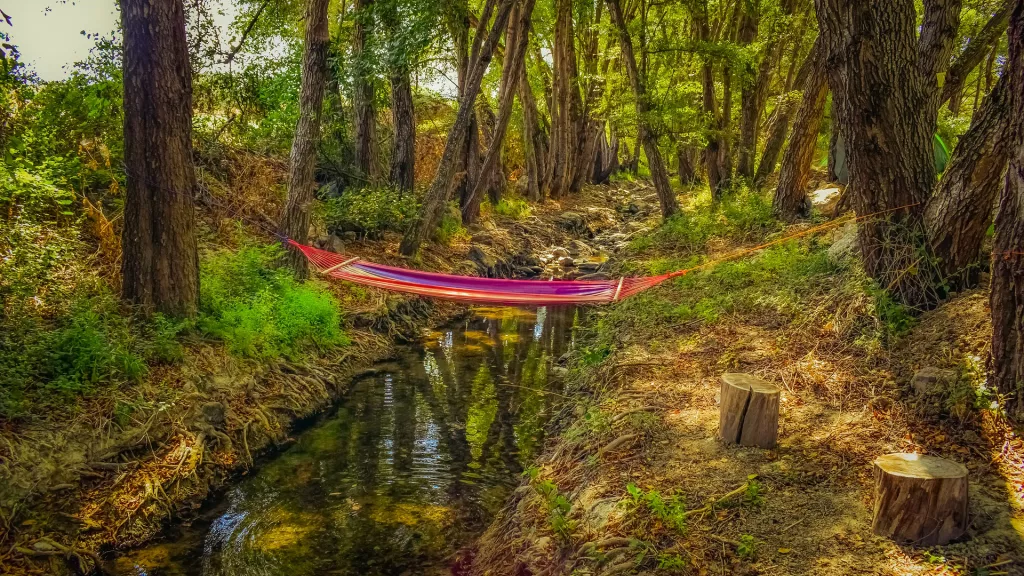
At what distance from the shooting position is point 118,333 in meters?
3.47

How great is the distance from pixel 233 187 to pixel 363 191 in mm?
1485

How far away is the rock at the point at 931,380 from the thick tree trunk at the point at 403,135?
621 centimetres

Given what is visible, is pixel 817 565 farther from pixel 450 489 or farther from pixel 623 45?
pixel 623 45

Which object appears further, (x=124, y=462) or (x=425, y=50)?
(x=425, y=50)

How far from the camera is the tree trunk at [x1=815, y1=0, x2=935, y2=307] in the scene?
10.4 ft

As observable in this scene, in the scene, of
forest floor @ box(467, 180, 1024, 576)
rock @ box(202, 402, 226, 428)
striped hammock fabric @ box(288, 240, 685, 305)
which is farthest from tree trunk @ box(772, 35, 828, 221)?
rock @ box(202, 402, 226, 428)

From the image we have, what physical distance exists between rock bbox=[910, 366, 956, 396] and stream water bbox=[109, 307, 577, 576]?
201 centimetres

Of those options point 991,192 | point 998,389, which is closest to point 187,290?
point 998,389

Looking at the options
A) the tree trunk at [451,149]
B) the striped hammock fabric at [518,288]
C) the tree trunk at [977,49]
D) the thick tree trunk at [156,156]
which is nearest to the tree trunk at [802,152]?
the tree trunk at [977,49]

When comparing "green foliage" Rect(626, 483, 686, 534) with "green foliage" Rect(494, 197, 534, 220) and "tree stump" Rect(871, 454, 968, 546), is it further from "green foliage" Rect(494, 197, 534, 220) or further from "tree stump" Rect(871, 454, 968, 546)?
"green foliage" Rect(494, 197, 534, 220)

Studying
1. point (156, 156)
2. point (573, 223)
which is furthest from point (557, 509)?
point (573, 223)

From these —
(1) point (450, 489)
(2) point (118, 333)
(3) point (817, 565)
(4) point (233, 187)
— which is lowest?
(1) point (450, 489)

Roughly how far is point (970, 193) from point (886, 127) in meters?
0.52

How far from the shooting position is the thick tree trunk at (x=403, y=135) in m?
7.64
